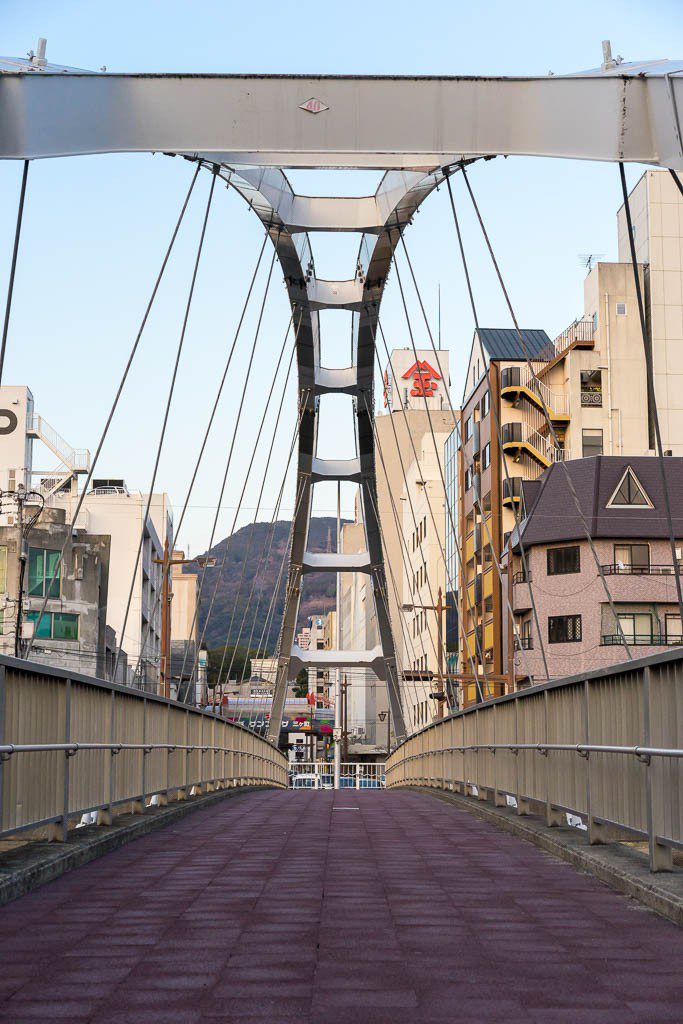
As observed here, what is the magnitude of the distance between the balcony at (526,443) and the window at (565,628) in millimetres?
12295

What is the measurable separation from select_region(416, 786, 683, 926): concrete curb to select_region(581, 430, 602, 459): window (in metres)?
46.4

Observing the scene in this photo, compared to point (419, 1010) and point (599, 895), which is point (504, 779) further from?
point (419, 1010)

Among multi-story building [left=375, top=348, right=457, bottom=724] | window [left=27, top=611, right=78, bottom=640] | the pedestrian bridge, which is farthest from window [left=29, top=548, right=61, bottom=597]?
the pedestrian bridge

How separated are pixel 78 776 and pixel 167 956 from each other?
3596mm

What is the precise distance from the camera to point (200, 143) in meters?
9.52

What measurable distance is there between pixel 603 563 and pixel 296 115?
3485 cm

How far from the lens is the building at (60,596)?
4697 cm

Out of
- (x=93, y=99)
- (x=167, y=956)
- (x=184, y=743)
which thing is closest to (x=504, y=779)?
(x=184, y=743)

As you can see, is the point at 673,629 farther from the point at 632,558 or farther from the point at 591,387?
the point at 591,387

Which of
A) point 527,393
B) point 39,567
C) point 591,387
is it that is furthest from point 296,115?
point 591,387

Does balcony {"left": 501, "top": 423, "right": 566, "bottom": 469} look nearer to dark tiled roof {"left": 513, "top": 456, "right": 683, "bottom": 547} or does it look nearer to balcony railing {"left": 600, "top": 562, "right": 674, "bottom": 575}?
dark tiled roof {"left": 513, "top": 456, "right": 683, "bottom": 547}

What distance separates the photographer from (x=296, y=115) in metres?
9.55

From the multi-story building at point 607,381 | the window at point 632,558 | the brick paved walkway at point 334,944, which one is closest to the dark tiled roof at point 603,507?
the window at point 632,558

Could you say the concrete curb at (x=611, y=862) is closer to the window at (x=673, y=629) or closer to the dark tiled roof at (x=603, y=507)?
the dark tiled roof at (x=603, y=507)
